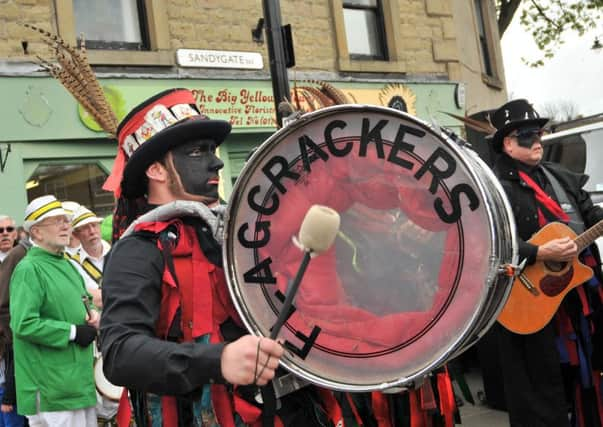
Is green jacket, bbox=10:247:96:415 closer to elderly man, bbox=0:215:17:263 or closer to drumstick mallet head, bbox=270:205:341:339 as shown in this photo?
elderly man, bbox=0:215:17:263

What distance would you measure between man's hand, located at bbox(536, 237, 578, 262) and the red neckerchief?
0.85ft

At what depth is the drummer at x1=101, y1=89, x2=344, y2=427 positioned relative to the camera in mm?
1980

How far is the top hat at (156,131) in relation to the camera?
7.89 ft

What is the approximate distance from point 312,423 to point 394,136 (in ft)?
2.83

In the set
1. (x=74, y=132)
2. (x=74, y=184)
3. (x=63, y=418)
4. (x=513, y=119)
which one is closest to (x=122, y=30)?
(x=74, y=132)

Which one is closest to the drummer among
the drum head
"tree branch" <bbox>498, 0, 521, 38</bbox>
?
the drum head

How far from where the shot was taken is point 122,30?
927 centimetres

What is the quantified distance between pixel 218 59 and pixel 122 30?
1.16 meters

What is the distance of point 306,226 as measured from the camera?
168cm

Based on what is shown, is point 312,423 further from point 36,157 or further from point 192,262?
point 36,157

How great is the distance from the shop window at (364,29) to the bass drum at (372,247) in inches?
370

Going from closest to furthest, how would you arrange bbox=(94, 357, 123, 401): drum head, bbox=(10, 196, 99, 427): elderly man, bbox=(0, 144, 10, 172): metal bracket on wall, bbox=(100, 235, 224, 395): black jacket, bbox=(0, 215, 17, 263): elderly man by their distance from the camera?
bbox=(100, 235, 224, 395): black jacket → bbox=(10, 196, 99, 427): elderly man → bbox=(94, 357, 123, 401): drum head → bbox=(0, 215, 17, 263): elderly man → bbox=(0, 144, 10, 172): metal bracket on wall

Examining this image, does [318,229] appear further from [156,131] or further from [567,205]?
[567,205]

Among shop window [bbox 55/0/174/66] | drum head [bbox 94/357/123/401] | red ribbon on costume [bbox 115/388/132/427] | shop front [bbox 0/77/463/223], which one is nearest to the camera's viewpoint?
red ribbon on costume [bbox 115/388/132/427]
